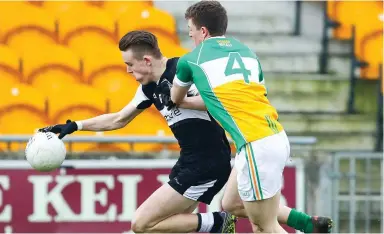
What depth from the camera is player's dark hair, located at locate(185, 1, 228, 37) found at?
19.9 ft

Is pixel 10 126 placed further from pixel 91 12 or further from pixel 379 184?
pixel 379 184

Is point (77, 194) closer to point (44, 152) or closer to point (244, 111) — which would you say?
point (44, 152)

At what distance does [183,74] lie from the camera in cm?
594

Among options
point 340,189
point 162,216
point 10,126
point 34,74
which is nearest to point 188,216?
point 162,216

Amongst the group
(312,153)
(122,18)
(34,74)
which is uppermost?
(122,18)

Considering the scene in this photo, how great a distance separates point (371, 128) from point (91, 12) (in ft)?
12.0

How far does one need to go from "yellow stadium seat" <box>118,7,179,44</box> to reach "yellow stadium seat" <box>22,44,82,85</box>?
3.47 ft

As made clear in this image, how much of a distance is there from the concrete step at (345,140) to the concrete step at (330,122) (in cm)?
5

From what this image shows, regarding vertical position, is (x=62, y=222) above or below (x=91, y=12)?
below

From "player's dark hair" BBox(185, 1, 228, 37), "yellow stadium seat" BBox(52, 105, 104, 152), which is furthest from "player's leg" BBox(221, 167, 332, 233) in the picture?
"yellow stadium seat" BBox(52, 105, 104, 152)

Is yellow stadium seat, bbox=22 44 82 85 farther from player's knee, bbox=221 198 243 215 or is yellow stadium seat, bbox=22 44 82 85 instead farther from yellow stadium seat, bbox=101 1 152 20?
player's knee, bbox=221 198 243 215

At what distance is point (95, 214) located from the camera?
8.31 metres

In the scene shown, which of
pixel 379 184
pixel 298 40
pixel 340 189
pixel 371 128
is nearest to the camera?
pixel 340 189

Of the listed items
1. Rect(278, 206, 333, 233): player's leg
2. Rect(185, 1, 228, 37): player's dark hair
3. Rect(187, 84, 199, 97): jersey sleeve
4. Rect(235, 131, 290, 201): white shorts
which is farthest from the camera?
Rect(278, 206, 333, 233): player's leg
